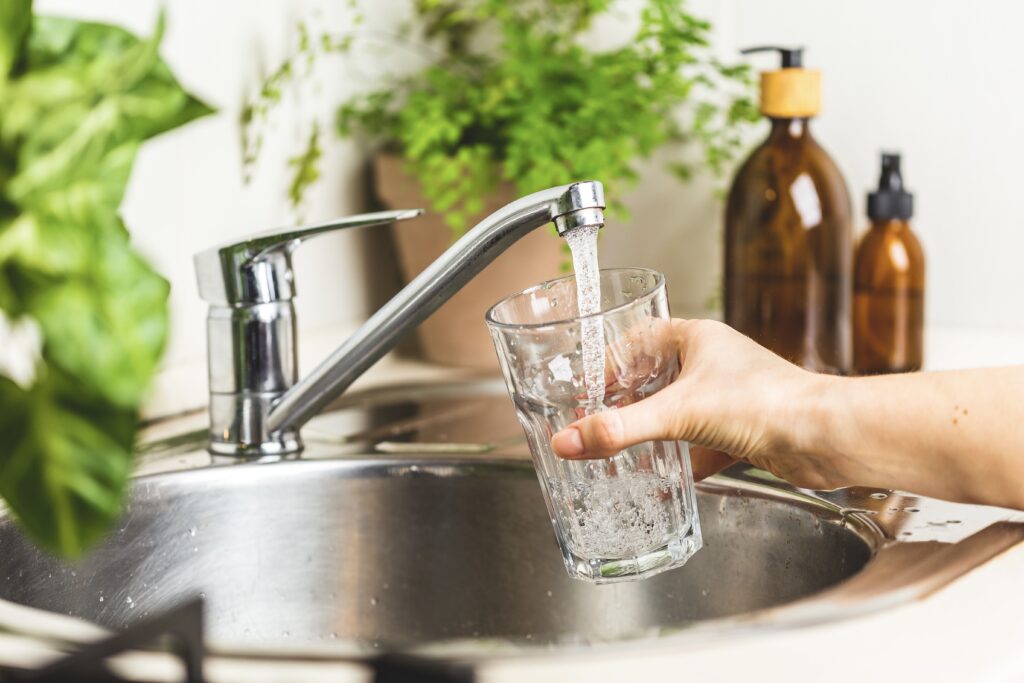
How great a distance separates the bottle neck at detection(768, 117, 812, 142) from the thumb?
A: 2.05 ft

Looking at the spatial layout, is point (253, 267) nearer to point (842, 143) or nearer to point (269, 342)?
point (269, 342)

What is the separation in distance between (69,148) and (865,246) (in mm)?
977

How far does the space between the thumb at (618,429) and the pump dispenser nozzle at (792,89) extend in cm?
63

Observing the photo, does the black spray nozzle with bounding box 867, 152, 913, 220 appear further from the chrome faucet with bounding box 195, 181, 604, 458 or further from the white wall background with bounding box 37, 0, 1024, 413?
the chrome faucet with bounding box 195, 181, 604, 458

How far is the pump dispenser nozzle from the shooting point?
3.88ft

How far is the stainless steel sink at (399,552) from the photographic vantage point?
2.54 ft

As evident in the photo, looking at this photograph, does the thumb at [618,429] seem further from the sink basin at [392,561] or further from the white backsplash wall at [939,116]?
the white backsplash wall at [939,116]

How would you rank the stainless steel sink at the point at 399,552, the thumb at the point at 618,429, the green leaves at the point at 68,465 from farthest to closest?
the stainless steel sink at the point at 399,552 → the thumb at the point at 618,429 → the green leaves at the point at 68,465

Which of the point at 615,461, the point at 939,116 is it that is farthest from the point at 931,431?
the point at 939,116

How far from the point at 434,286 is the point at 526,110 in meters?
0.37

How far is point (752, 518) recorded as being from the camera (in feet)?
2.64

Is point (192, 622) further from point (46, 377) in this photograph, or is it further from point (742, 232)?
point (742, 232)

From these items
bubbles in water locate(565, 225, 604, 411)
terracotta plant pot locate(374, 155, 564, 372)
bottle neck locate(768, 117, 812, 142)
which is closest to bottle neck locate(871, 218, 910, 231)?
bottle neck locate(768, 117, 812, 142)

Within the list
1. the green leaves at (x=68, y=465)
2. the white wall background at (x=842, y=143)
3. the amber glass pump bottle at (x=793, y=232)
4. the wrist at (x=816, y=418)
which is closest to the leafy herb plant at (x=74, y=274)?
the green leaves at (x=68, y=465)
